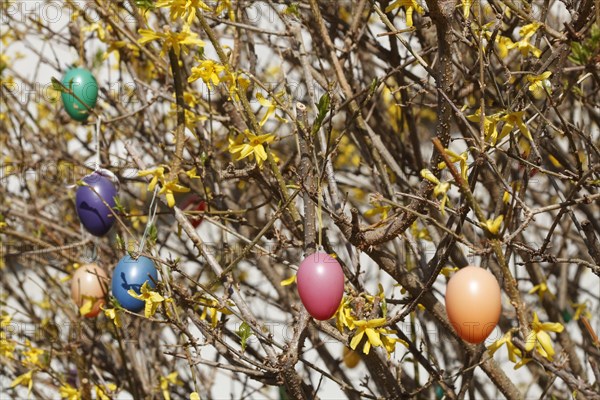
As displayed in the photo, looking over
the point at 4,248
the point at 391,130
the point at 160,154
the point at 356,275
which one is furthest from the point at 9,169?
the point at 356,275

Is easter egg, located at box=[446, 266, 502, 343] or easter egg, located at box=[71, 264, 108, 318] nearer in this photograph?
easter egg, located at box=[446, 266, 502, 343]

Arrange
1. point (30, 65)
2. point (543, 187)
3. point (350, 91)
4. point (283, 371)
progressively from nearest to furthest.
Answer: point (283, 371), point (350, 91), point (543, 187), point (30, 65)

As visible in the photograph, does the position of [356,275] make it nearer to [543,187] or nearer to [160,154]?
[160,154]

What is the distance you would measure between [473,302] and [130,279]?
1.14m

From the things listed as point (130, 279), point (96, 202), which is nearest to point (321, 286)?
point (130, 279)

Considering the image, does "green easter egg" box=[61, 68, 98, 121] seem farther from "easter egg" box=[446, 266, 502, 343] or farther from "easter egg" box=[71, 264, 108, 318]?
"easter egg" box=[446, 266, 502, 343]

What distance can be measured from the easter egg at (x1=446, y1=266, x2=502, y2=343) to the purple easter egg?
1459mm

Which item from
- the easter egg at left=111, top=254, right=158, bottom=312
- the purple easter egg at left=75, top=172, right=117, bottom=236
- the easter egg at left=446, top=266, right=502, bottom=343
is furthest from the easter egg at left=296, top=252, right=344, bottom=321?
the purple easter egg at left=75, top=172, right=117, bottom=236

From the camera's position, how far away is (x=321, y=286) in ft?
7.17

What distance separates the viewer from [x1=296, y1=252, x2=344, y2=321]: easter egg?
2188mm

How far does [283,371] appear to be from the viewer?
7.80 feet

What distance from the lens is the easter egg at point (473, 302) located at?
204 centimetres

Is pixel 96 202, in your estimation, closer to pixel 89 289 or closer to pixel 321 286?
pixel 89 289

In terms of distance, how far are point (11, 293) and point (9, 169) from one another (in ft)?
2.23
